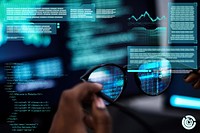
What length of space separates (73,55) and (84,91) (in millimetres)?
556

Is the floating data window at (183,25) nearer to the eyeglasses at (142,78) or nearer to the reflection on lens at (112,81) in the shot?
the eyeglasses at (142,78)

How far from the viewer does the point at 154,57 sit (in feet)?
3.59

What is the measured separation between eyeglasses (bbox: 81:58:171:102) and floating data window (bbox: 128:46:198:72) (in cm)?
1

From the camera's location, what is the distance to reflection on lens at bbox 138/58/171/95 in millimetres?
1101

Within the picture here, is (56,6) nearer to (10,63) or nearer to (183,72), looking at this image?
(10,63)

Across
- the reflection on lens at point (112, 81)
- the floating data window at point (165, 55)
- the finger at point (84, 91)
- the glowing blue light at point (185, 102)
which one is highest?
the floating data window at point (165, 55)

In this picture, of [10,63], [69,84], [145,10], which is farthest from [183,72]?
[10,63]

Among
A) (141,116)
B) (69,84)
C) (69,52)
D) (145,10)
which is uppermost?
(145,10)

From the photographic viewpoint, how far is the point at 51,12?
3.57ft

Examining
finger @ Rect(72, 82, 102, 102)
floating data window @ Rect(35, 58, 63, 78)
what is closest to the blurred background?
floating data window @ Rect(35, 58, 63, 78)

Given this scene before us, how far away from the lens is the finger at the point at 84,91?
1.75ft

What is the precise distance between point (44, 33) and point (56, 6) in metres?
0.10

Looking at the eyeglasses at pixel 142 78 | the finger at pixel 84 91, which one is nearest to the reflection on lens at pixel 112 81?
the eyeglasses at pixel 142 78

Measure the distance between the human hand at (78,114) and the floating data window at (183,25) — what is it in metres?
0.63
